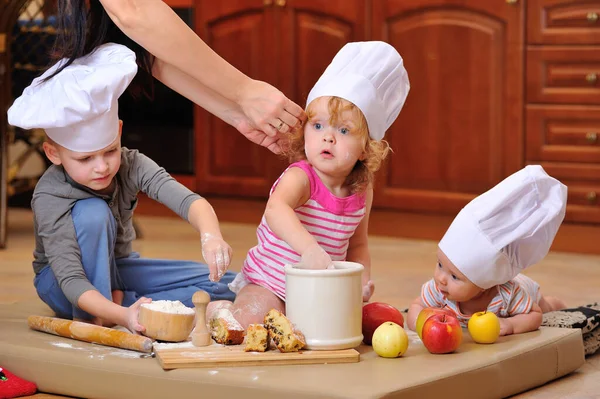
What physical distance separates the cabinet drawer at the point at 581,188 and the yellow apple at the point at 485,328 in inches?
52.0

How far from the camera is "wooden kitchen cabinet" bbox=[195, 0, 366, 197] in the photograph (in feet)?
11.0

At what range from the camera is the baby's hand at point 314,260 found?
5.59 ft

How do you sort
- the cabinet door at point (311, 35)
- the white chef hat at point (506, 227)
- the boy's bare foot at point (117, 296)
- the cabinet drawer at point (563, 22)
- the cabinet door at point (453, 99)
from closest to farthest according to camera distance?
1. the white chef hat at point (506, 227)
2. the boy's bare foot at point (117, 296)
3. the cabinet drawer at point (563, 22)
4. the cabinet door at point (453, 99)
5. the cabinet door at point (311, 35)

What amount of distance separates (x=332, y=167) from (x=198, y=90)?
36cm

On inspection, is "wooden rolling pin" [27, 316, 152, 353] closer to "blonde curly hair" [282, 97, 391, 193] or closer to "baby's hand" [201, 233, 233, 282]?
"baby's hand" [201, 233, 233, 282]

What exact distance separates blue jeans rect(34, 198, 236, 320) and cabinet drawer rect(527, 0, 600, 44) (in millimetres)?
1322

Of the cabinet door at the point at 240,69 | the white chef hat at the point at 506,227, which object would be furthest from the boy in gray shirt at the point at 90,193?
the cabinet door at the point at 240,69

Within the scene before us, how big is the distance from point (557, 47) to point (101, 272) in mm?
1625

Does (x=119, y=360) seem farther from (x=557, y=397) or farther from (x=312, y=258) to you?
(x=557, y=397)

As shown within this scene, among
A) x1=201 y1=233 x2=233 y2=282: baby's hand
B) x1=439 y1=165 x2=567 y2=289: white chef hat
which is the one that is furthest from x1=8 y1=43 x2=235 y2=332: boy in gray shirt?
x1=439 y1=165 x2=567 y2=289: white chef hat

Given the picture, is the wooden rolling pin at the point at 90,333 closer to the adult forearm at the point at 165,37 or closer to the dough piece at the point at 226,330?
the dough piece at the point at 226,330

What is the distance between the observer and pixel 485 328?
5.84 ft

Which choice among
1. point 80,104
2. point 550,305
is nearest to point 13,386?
point 80,104

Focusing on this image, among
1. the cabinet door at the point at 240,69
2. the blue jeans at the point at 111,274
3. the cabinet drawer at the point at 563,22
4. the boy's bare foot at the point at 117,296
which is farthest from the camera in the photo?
the cabinet door at the point at 240,69
